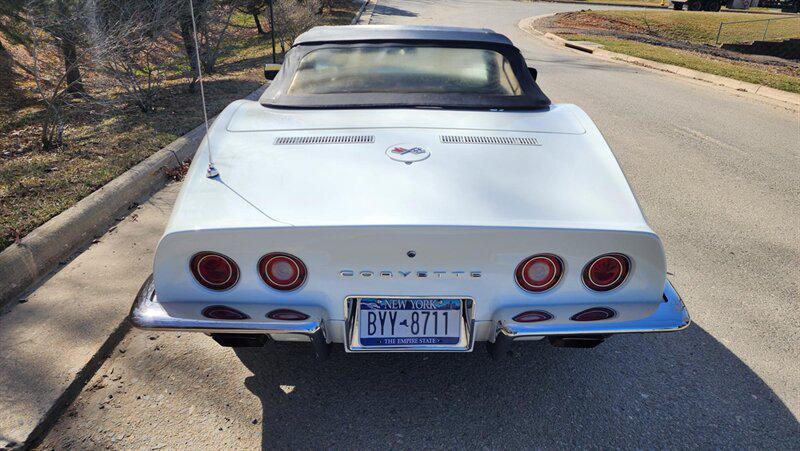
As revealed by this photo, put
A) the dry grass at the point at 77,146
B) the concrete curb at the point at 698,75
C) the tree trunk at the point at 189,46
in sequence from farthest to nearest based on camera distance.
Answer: the concrete curb at the point at 698,75, the tree trunk at the point at 189,46, the dry grass at the point at 77,146

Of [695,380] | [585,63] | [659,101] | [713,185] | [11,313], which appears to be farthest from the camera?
[585,63]

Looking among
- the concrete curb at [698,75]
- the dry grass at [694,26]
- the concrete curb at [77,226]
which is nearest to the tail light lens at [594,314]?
the concrete curb at [77,226]

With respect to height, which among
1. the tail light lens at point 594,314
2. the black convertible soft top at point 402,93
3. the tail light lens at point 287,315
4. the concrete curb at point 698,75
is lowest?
the concrete curb at point 698,75

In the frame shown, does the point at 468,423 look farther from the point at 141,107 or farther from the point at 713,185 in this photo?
the point at 141,107

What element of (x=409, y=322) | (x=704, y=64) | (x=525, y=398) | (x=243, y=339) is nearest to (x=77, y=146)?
(x=243, y=339)

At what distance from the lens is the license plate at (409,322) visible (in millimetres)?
2098

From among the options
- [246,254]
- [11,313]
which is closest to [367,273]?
[246,254]

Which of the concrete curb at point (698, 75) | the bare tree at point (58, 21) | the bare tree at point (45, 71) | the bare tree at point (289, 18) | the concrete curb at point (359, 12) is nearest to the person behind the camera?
the bare tree at point (45, 71)

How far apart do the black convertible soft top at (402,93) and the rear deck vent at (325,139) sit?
430 millimetres

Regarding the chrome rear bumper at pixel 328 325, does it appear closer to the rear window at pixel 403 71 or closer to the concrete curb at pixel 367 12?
the rear window at pixel 403 71

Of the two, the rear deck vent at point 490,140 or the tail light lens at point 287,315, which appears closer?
the tail light lens at point 287,315

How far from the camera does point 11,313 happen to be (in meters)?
2.90

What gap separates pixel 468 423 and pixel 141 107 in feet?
20.0

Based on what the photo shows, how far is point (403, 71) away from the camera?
3.25 m
